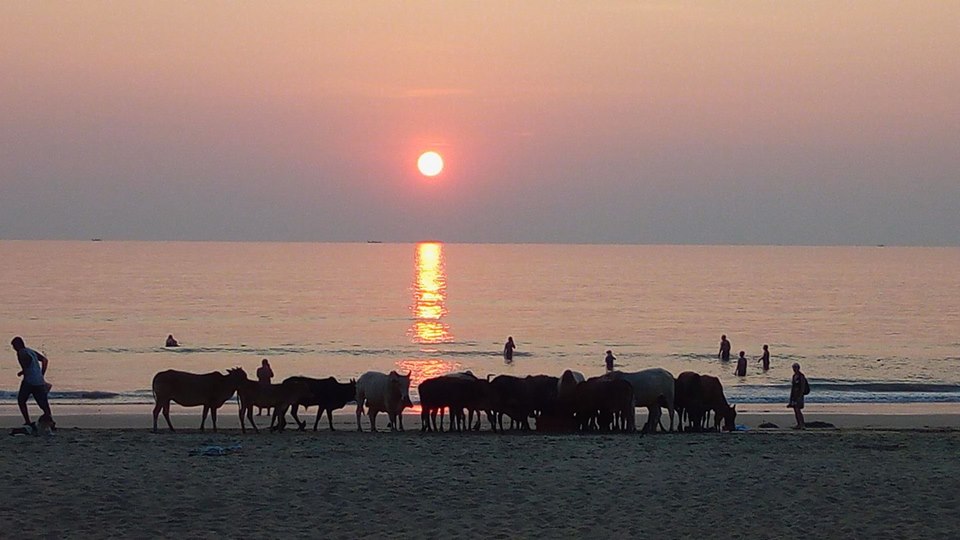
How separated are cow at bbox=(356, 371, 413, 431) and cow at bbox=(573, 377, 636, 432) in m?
3.41

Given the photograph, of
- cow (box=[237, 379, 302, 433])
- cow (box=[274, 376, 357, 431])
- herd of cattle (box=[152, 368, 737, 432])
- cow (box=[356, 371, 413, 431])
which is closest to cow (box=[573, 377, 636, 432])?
herd of cattle (box=[152, 368, 737, 432])

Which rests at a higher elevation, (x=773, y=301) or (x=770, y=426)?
(x=773, y=301)

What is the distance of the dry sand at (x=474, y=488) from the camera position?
1328 centimetres

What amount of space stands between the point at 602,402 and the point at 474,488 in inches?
291

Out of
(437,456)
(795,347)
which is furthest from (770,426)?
(795,347)

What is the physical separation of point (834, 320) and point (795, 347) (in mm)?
23018

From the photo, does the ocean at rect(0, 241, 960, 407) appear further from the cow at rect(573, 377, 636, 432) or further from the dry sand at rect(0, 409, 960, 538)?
the dry sand at rect(0, 409, 960, 538)

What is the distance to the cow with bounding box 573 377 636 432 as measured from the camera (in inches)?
876

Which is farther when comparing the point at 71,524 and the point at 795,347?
the point at 795,347

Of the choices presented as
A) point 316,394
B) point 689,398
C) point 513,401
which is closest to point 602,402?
point 513,401

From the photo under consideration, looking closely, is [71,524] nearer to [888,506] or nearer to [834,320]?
[888,506]

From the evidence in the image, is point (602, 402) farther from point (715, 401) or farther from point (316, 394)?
point (316, 394)

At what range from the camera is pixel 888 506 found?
47.0 feet

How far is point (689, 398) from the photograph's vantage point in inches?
929
